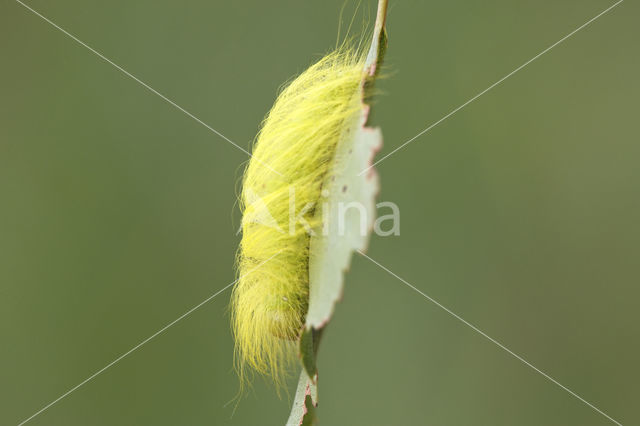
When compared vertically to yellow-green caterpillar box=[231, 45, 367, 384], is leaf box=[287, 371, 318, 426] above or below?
below

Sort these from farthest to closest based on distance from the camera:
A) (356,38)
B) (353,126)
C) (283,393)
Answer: (283,393) → (356,38) → (353,126)

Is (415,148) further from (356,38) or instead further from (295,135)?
(295,135)

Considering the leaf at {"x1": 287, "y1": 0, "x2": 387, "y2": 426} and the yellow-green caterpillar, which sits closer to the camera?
the leaf at {"x1": 287, "y1": 0, "x2": 387, "y2": 426}

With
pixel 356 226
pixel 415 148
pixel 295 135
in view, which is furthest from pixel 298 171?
pixel 415 148

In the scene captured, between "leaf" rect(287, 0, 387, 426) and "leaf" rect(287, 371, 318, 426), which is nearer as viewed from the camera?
"leaf" rect(287, 0, 387, 426)
